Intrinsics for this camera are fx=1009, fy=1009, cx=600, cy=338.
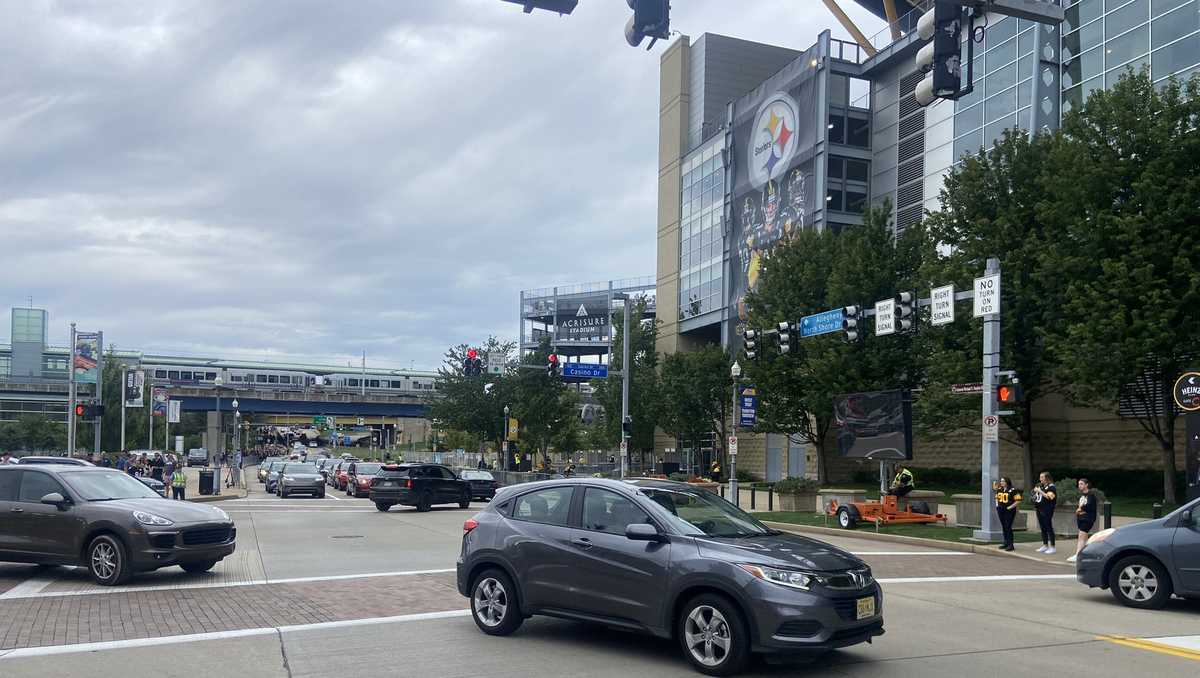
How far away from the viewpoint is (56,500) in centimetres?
1312

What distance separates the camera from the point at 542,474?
50969mm

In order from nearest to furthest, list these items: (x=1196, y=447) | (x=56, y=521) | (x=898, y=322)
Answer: (x=56, y=521) < (x=1196, y=447) < (x=898, y=322)

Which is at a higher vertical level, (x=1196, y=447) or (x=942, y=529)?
(x=1196, y=447)

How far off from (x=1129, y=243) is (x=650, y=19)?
875 inches

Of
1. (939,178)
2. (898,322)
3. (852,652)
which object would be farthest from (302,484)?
(852,652)

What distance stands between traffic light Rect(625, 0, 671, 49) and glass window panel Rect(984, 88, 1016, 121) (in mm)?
36842

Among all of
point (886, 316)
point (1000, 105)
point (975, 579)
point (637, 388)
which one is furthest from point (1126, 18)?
point (637, 388)

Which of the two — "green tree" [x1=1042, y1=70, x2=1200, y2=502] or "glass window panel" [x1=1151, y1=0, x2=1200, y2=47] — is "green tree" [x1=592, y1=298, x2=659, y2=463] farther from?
"green tree" [x1=1042, y1=70, x2=1200, y2=502]

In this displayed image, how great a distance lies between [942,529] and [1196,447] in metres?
7.21

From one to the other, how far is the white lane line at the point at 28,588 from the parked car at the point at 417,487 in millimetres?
17603

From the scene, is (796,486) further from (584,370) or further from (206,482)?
(206,482)

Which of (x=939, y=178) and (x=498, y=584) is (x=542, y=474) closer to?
(x=939, y=178)

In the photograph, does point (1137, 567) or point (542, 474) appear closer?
point (1137, 567)

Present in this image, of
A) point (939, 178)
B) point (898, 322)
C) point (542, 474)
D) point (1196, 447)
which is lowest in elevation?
point (542, 474)
